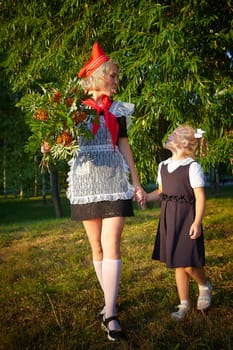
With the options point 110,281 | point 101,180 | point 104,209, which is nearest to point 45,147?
point 101,180

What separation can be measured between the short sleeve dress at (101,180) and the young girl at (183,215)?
0.44m

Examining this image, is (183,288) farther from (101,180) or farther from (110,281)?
(101,180)

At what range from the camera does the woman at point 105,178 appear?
319 cm

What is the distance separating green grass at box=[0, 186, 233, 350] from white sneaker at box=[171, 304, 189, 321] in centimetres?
6

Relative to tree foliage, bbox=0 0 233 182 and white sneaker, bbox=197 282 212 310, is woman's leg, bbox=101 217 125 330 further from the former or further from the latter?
tree foliage, bbox=0 0 233 182

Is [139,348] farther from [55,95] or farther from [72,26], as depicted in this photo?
[72,26]

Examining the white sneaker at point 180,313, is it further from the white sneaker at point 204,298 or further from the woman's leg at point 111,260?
the woman's leg at point 111,260

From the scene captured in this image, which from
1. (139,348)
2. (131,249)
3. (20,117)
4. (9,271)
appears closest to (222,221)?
(131,249)

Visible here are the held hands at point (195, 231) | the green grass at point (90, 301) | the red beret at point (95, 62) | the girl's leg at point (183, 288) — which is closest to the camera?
the green grass at point (90, 301)

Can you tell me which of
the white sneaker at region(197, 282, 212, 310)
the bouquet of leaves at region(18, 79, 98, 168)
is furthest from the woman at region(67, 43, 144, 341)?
the white sneaker at region(197, 282, 212, 310)

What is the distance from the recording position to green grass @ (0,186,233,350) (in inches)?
116

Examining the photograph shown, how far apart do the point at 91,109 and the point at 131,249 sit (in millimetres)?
3731

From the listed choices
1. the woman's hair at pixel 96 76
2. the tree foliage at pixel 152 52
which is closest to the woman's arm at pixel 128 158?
the woman's hair at pixel 96 76

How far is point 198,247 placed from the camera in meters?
3.42
